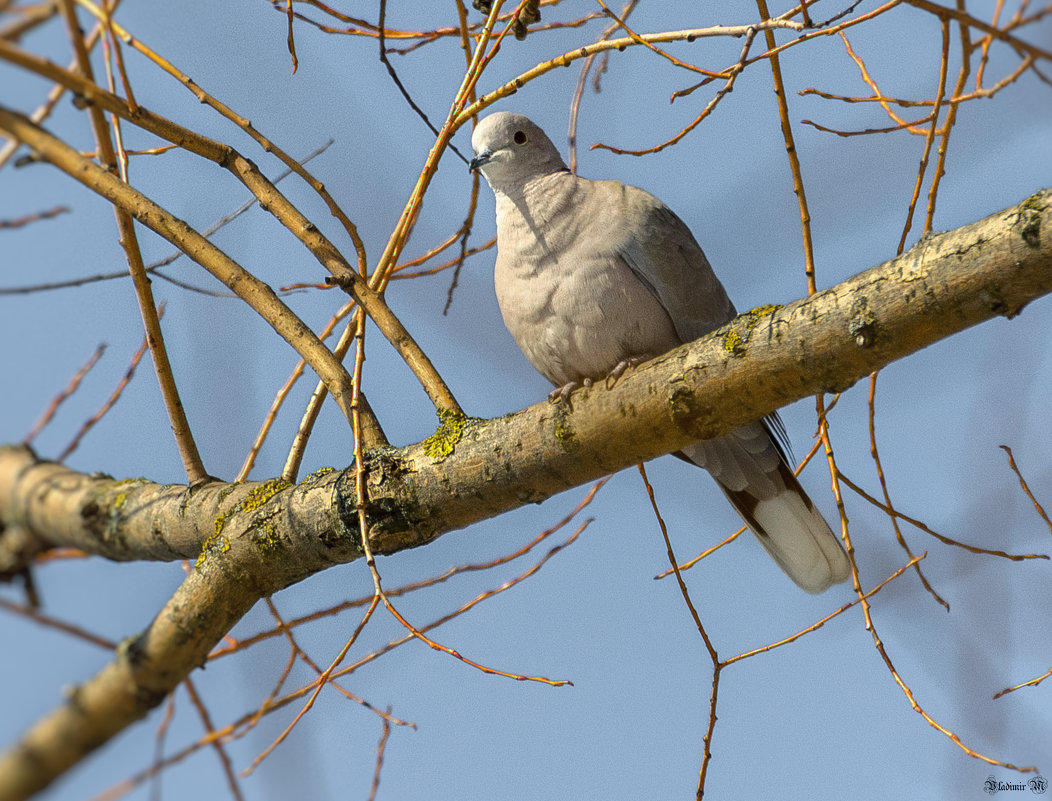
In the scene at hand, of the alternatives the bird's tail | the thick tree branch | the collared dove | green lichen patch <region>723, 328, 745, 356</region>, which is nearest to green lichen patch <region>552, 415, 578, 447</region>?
the thick tree branch

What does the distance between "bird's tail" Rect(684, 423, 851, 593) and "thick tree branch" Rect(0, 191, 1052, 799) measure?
1005mm

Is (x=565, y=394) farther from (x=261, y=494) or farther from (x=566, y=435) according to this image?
(x=261, y=494)

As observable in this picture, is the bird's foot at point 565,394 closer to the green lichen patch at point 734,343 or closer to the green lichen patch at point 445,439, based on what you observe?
the green lichen patch at point 445,439

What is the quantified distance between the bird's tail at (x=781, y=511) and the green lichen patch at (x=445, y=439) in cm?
108

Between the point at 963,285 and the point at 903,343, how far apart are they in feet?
0.51

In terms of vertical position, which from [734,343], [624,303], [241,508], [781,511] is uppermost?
[624,303]

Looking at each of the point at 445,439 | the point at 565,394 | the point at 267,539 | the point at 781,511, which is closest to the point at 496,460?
the point at 445,439

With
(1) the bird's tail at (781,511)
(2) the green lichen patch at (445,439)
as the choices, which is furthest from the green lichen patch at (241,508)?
(1) the bird's tail at (781,511)

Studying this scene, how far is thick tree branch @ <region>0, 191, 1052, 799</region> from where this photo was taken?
163cm

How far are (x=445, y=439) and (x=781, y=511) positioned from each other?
1445 mm

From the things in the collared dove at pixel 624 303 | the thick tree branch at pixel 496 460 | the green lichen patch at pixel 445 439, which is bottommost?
the thick tree branch at pixel 496 460

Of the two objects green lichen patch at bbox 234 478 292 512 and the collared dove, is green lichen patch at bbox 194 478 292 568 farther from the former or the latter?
the collared dove

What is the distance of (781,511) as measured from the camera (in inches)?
126

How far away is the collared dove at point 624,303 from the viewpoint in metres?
2.87
